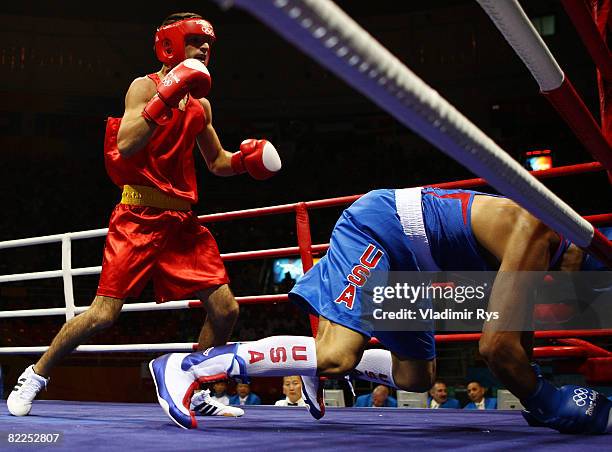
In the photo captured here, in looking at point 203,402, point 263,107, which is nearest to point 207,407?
point 203,402

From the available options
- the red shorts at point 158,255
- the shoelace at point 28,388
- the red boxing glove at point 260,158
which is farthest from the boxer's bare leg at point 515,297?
the shoelace at point 28,388

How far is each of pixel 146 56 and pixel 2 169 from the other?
3.01 m

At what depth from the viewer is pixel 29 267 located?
930cm

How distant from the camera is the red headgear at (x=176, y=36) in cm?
→ 207

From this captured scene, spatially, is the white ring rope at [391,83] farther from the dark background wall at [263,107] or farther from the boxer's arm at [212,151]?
the dark background wall at [263,107]

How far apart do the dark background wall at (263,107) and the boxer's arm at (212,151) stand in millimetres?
7423

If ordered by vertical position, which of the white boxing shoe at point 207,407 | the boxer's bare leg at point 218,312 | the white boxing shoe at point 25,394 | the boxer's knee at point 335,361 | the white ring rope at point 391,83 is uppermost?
the white ring rope at point 391,83

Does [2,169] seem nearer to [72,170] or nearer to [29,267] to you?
[72,170]

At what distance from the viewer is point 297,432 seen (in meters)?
1.64

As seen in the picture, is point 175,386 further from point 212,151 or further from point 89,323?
point 212,151

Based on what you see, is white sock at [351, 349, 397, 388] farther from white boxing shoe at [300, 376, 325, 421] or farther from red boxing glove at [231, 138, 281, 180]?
red boxing glove at [231, 138, 281, 180]

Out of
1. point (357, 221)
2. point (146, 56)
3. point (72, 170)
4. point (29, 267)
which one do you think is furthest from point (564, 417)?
point (146, 56)

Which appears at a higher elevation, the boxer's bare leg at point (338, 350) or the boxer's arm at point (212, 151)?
the boxer's arm at point (212, 151)

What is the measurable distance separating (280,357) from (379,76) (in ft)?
3.31
